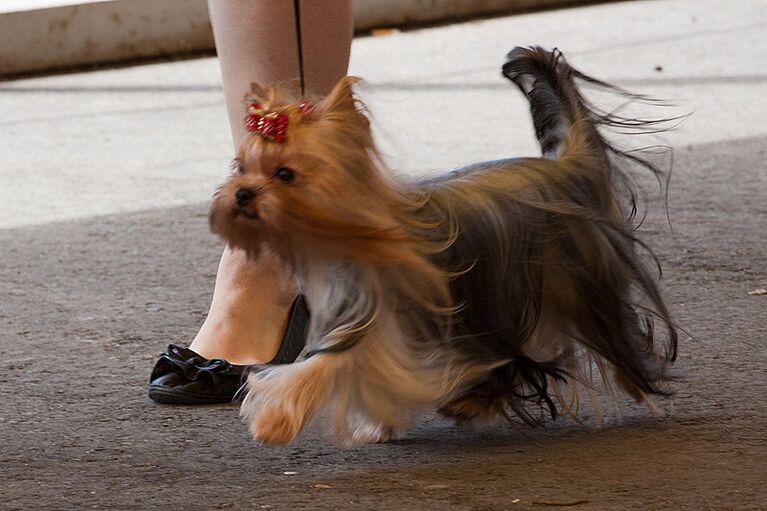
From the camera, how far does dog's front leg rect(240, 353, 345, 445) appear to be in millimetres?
1725

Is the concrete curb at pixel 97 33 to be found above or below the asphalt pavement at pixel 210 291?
above

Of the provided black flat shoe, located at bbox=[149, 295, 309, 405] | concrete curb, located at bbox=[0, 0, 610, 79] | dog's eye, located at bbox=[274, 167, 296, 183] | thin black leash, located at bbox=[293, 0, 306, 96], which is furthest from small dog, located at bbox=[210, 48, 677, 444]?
concrete curb, located at bbox=[0, 0, 610, 79]

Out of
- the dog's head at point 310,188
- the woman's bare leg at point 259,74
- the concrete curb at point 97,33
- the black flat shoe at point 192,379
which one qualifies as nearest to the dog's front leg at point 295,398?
the dog's head at point 310,188

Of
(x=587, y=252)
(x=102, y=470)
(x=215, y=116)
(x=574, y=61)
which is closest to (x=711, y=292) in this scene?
(x=587, y=252)

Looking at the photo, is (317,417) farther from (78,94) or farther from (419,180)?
(78,94)

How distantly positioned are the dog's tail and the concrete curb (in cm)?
396

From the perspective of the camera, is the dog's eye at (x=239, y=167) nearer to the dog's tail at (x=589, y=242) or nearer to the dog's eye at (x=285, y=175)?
the dog's eye at (x=285, y=175)

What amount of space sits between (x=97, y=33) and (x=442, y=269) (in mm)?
4346

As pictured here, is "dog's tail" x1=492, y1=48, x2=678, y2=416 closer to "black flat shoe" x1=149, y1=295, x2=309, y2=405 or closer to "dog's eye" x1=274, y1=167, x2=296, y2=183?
"dog's eye" x1=274, y1=167, x2=296, y2=183

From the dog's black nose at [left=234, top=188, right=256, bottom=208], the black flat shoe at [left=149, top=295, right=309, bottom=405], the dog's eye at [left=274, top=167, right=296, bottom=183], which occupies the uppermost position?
the dog's eye at [left=274, top=167, right=296, bottom=183]

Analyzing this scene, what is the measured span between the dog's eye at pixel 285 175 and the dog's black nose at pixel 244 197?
37mm

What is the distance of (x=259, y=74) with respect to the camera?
225cm

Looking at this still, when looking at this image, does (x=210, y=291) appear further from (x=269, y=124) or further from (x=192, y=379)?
(x=269, y=124)

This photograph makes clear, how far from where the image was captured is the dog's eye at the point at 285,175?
65.0 inches
